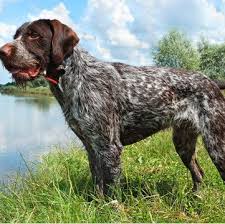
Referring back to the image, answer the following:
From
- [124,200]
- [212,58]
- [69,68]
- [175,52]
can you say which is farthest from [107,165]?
[212,58]

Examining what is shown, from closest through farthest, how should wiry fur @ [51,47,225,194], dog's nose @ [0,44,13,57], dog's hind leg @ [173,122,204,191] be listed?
dog's nose @ [0,44,13,57] < wiry fur @ [51,47,225,194] < dog's hind leg @ [173,122,204,191]

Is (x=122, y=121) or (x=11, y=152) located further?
(x=11, y=152)

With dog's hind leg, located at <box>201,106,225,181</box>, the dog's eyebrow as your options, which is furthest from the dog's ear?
dog's hind leg, located at <box>201,106,225,181</box>

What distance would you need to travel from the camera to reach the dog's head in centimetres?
725

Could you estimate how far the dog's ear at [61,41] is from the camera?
7293 millimetres

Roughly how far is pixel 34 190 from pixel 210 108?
2.86 m

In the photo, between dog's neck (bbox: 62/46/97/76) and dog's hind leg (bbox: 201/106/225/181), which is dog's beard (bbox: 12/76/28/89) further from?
dog's hind leg (bbox: 201/106/225/181)

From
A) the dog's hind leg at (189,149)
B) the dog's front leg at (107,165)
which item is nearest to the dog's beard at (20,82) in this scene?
the dog's front leg at (107,165)

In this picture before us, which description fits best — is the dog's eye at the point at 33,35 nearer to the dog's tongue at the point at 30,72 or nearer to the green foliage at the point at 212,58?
the dog's tongue at the point at 30,72

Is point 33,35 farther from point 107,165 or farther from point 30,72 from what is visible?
point 107,165

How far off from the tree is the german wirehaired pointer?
54.9m

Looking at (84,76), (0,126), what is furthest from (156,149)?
(0,126)

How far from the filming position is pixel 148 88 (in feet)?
26.6

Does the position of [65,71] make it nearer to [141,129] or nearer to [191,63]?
[141,129]
